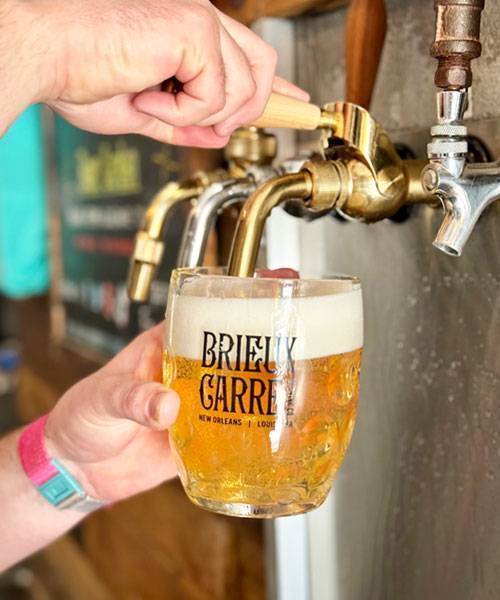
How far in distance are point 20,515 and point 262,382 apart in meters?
0.48

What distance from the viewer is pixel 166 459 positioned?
39.3 inches

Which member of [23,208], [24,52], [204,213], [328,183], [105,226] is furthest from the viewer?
[23,208]

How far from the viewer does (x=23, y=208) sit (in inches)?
91.4

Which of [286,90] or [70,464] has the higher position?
[286,90]

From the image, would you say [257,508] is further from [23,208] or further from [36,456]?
[23,208]

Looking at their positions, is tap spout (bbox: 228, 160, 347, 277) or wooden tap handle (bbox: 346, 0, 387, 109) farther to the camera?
wooden tap handle (bbox: 346, 0, 387, 109)

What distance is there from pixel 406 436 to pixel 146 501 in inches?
33.8

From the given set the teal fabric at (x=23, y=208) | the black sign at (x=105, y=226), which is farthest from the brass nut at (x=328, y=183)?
the teal fabric at (x=23, y=208)

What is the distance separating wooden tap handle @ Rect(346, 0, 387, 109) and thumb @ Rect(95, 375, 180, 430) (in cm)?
33

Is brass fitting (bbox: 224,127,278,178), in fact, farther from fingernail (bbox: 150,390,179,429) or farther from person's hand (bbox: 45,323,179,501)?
fingernail (bbox: 150,390,179,429)

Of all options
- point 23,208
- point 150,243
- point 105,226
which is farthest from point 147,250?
point 23,208

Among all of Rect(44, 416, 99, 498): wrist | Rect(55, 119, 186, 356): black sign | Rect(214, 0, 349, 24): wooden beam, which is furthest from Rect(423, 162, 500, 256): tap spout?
Rect(55, 119, 186, 356): black sign

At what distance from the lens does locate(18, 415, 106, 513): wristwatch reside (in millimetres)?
987

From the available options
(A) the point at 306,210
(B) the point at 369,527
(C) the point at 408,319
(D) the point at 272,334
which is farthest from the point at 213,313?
(B) the point at 369,527
